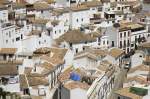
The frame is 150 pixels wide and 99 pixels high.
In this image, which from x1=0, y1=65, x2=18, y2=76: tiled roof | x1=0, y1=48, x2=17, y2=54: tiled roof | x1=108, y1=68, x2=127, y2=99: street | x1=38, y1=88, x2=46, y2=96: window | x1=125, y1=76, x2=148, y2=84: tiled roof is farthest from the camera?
x1=0, y1=48, x2=17, y2=54: tiled roof

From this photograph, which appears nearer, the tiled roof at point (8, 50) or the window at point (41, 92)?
the window at point (41, 92)

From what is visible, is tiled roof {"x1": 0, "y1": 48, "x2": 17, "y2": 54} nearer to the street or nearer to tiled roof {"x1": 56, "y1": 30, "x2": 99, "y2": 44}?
tiled roof {"x1": 56, "y1": 30, "x2": 99, "y2": 44}

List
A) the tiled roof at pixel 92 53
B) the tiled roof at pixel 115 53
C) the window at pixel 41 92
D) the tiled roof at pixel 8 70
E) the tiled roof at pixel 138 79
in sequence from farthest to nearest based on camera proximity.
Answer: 1. the tiled roof at pixel 115 53
2. the tiled roof at pixel 92 53
3. the tiled roof at pixel 138 79
4. the window at pixel 41 92
5. the tiled roof at pixel 8 70

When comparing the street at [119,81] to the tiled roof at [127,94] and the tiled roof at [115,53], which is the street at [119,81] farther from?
the tiled roof at [127,94]

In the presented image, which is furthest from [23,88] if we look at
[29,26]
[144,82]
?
[29,26]

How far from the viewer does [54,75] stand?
39125mm

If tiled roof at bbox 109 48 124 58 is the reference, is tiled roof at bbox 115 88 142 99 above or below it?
below

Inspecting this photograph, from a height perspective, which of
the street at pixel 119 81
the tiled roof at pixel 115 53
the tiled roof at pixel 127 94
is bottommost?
the street at pixel 119 81

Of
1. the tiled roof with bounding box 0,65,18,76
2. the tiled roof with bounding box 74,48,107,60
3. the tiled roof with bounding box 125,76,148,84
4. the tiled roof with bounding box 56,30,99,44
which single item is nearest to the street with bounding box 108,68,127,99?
the tiled roof with bounding box 125,76,148,84

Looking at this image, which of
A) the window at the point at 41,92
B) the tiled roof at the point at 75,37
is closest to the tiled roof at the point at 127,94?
the window at the point at 41,92

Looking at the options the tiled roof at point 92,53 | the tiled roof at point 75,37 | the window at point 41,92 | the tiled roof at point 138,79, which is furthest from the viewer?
the tiled roof at point 75,37

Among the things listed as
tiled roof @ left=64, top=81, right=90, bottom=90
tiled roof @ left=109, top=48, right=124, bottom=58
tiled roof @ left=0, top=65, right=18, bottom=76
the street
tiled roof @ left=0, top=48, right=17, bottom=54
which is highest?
tiled roof @ left=0, top=48, right=17, bottom=54

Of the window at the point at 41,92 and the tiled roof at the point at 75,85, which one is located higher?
the tiled roof at the point at 75,85

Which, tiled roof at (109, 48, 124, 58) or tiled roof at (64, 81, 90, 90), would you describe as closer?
tiled roof at (64, 81, 90, 90)
